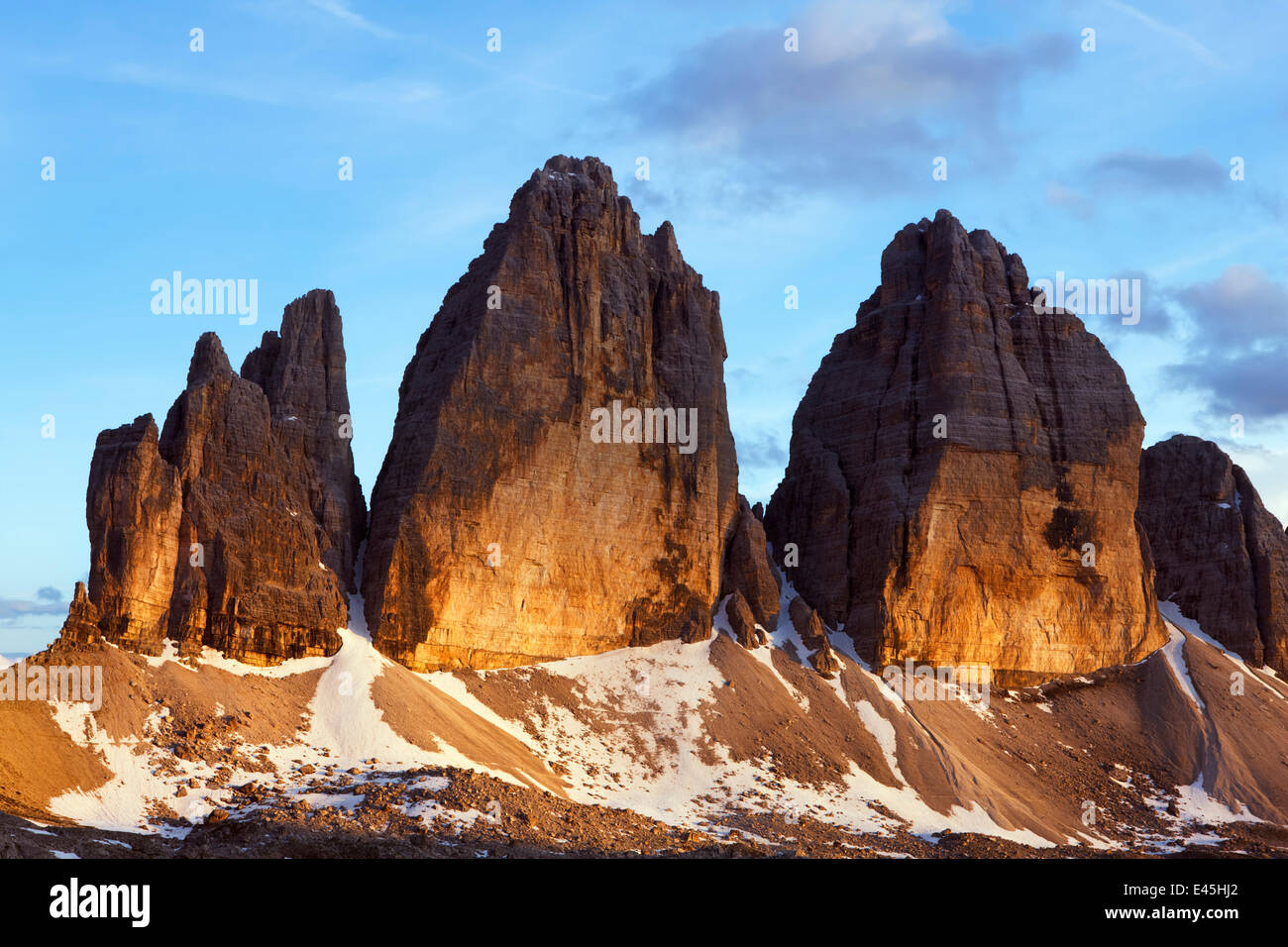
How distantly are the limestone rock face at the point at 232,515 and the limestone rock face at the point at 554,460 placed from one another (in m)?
3.29

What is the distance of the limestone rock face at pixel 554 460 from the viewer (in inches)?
2862

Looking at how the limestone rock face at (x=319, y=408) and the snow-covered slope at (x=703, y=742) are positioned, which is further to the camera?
the limestone rock face at (x=319, y=408)

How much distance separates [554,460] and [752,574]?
46.1 feet

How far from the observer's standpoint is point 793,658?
8094 cm

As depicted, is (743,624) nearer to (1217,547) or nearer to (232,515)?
(232,515)

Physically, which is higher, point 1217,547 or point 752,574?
point 1217,547
